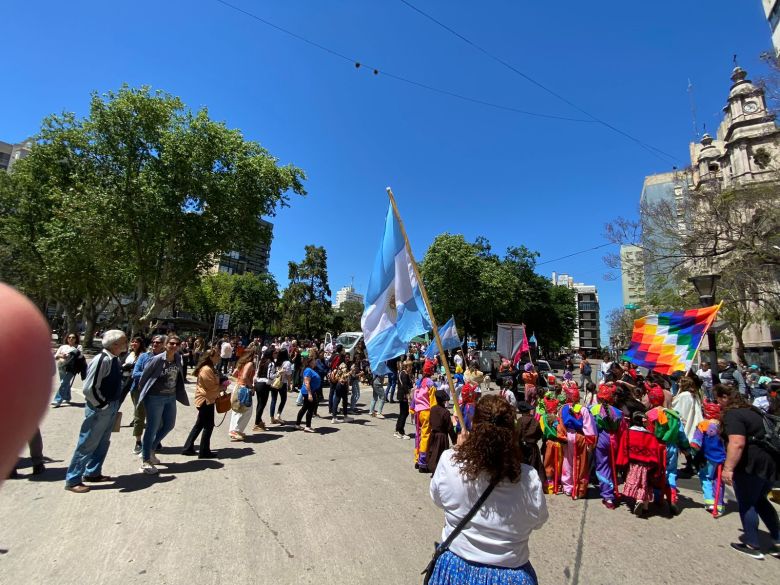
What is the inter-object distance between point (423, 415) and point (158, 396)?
426 centimetres

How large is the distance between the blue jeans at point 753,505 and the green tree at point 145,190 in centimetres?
2291

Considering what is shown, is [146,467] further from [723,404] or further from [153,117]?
[153,117]

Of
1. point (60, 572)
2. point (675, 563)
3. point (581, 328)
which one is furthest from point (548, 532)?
point (581, 328)

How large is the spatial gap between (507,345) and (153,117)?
2161 centimetres

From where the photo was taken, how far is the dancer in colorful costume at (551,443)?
19.5ft

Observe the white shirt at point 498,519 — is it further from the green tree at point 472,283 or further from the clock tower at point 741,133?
the clock tower at point 741,133

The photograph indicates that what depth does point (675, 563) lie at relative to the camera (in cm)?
404

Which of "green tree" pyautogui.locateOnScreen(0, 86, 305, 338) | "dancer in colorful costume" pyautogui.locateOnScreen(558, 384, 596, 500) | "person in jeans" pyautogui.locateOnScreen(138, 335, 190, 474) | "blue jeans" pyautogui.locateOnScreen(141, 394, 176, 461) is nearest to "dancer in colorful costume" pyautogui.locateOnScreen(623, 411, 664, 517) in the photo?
"dancer in colorful costume" pyautogui.locateOnScreen(558, 384, 596, 500)

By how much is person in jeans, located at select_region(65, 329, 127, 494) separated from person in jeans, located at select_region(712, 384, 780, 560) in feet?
24.4

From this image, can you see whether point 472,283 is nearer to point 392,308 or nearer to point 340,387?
point 340,387

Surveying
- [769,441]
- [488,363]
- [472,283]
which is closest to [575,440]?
[769,441]

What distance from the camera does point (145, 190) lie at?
797 inches

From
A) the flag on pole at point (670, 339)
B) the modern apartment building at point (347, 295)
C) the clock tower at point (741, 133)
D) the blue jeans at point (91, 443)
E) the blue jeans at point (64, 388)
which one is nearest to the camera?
the blue jeans at point (91, 443)

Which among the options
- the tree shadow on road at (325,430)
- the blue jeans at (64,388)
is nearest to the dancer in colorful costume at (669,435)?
the tree shadow on road at (325,430)
